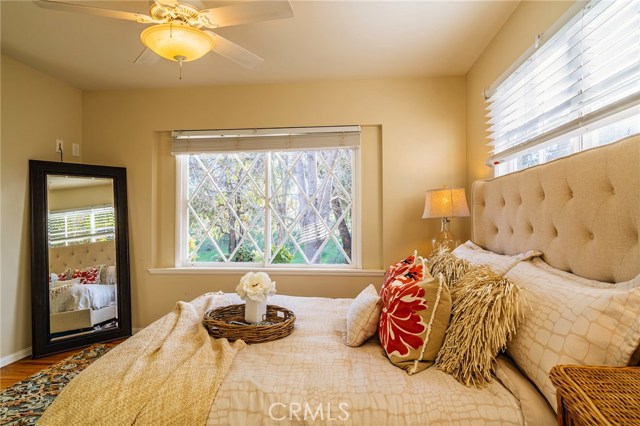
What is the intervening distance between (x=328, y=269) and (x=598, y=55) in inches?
88.2

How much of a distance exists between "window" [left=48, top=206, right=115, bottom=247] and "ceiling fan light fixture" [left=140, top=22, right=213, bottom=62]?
202 cm

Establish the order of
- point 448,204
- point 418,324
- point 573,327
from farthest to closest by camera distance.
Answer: point 448,204
point 418,324
point 573,327

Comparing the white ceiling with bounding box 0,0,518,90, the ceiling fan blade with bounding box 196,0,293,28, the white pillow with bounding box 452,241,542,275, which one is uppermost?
the white ceiling with bounding box 0,0,518,90

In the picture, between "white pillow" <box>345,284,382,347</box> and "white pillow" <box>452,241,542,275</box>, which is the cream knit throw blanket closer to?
"white pillow" <box>345,284,382,347</box>

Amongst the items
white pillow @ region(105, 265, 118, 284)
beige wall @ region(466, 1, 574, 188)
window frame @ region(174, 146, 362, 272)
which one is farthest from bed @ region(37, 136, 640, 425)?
white pillow @ region(105, 265, 118, 284)

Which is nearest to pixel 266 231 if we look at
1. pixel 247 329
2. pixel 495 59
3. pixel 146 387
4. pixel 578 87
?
pixel 247 329

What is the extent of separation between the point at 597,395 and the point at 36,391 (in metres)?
2.91

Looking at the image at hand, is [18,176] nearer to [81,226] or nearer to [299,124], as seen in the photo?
[81,226]

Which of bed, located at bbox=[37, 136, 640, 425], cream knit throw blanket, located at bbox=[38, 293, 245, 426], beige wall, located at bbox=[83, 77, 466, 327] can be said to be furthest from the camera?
beige wall, located at bbox=[83, 77, 466, 327]

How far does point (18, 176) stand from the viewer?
→ 245 centimetres

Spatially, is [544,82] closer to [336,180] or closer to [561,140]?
[561,140]

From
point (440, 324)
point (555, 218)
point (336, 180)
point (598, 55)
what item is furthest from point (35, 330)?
point (598, 55)

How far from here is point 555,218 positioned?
1.23 meters

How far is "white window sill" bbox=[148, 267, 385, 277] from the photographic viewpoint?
9.03ft
